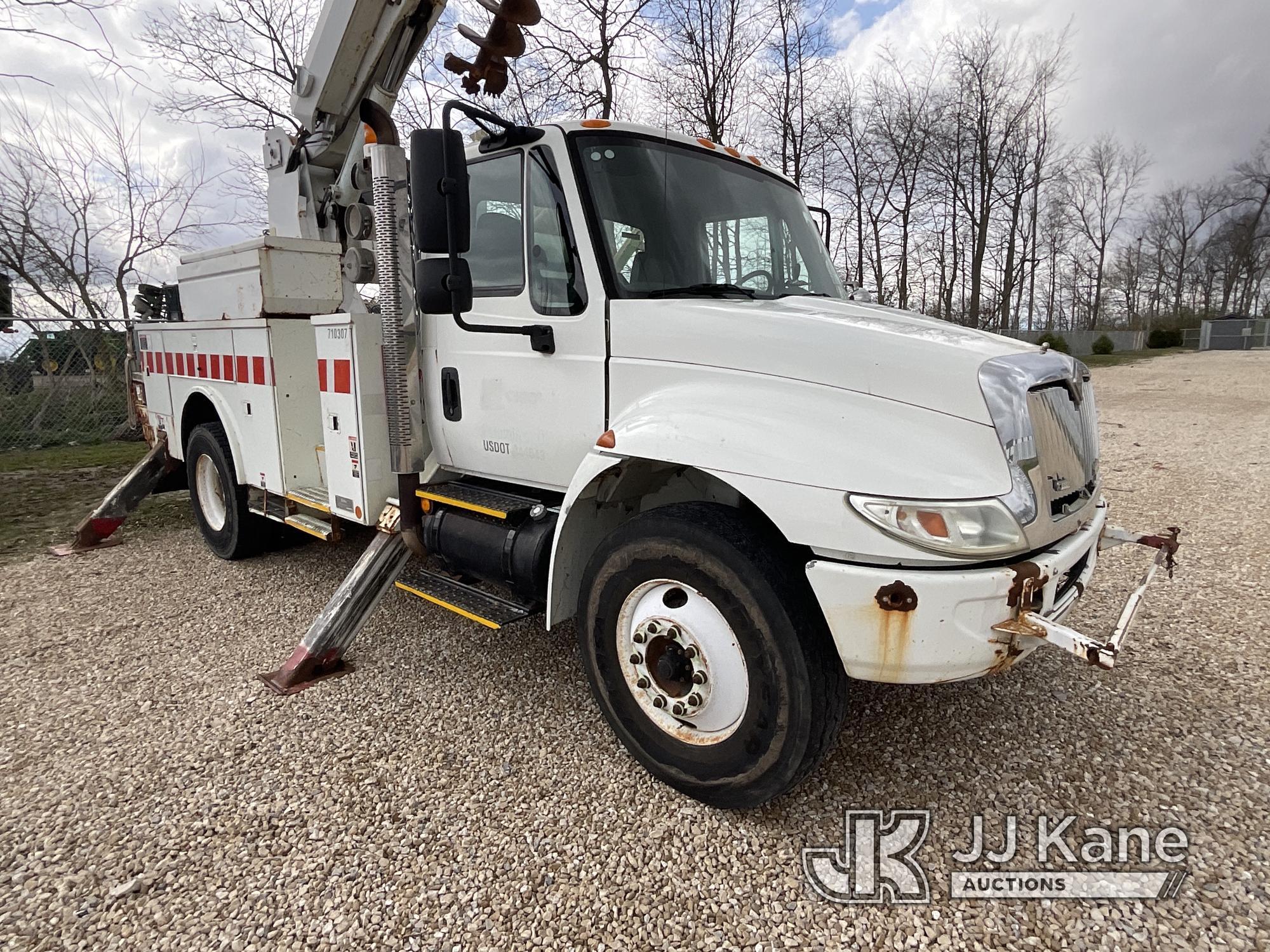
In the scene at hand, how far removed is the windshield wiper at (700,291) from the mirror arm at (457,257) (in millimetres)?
476

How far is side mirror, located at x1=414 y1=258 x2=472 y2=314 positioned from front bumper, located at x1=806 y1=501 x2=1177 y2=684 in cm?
159

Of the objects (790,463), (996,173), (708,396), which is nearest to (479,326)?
(708,396)

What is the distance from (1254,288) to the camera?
4562 cm

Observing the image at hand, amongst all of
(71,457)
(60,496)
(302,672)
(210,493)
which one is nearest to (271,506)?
(210,493)

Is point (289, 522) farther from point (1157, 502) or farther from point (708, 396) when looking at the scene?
point (1157, 502)

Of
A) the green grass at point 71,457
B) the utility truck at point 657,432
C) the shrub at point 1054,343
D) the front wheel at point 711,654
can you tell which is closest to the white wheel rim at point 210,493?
the utility truck at point 657,432

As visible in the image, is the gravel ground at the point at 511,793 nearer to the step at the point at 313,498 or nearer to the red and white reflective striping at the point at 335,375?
the step at the point at 313,498

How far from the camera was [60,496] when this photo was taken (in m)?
7.62

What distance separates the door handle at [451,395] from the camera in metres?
3.40

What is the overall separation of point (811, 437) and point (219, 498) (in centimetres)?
499

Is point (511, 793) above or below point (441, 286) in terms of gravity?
below

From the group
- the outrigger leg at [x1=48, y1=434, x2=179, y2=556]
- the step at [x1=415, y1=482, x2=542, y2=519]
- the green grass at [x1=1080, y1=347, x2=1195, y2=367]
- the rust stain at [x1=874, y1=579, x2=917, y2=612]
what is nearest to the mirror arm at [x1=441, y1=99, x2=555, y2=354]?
the step at [x1=415, y1=482, x2=542, y2=519]

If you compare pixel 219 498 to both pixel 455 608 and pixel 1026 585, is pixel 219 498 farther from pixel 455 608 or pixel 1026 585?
pixel 1026 585

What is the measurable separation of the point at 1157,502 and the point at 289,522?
7.21m
